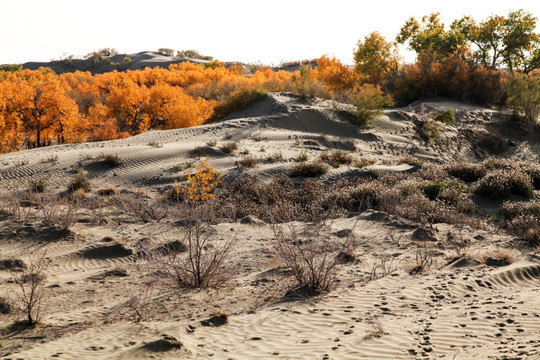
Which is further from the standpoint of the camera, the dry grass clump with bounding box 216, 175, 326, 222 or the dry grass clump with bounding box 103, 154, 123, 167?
the dry grass clump with bounding box 103, 154, 123, 167

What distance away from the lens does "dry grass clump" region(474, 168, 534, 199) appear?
12.2 meters

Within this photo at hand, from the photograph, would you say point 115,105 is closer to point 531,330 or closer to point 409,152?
point 409,152

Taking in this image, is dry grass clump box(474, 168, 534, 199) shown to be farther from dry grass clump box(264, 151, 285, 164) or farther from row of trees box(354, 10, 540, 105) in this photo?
→ row of trees box(354, 10, 540, 105)

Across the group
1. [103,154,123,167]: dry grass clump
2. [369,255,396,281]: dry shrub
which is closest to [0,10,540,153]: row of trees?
[103,154,123,167]: dry grass clump

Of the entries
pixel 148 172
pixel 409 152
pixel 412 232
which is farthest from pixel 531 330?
pixel 409 152

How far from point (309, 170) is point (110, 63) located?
9200 cm

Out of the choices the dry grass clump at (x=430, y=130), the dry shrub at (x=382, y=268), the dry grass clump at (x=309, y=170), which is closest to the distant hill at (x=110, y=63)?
the dry grass clump at (x=430, y=130)

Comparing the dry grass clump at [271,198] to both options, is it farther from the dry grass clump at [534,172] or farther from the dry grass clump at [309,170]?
the dry grass clump at [534,172]

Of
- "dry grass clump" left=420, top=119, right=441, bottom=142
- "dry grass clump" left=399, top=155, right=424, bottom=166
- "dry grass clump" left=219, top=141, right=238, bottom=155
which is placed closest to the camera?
"dry grass clump" left=399, top=155, right=424, bottom=166

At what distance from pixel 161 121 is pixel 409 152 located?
20.5 m

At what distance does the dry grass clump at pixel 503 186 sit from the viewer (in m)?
12.2

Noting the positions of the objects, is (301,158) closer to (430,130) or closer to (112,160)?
(112,160)

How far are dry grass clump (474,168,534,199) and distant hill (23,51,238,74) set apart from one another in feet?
281

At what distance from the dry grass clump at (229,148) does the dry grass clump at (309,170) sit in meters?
3.32
